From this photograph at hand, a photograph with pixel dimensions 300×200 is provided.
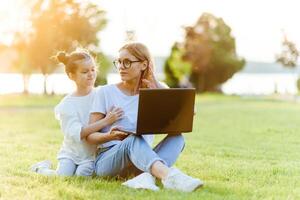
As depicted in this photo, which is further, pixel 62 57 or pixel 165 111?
pixel 62 57

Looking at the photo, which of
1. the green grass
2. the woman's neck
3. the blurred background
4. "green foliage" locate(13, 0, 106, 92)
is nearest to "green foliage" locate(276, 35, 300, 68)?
the blurred background

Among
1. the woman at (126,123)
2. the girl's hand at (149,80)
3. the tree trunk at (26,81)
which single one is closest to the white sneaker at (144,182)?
the woman at (126,123)

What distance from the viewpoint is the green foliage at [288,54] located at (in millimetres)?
Answer: 26984

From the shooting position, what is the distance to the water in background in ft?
87.6

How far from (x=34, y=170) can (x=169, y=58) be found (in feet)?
73.5

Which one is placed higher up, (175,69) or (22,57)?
(22,57)

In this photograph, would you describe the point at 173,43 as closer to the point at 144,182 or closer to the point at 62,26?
the point at 62,26

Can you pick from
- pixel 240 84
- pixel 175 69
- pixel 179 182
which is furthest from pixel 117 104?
pixel 240 84

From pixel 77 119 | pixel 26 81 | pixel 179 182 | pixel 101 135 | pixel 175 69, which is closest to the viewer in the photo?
pixel 179 182

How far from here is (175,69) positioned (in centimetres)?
2747

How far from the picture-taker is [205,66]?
28.6 metres

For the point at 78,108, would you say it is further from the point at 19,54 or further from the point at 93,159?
the point at 19,54

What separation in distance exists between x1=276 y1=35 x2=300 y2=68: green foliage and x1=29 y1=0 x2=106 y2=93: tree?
24.4ft

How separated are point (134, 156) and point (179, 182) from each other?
0.37 m
